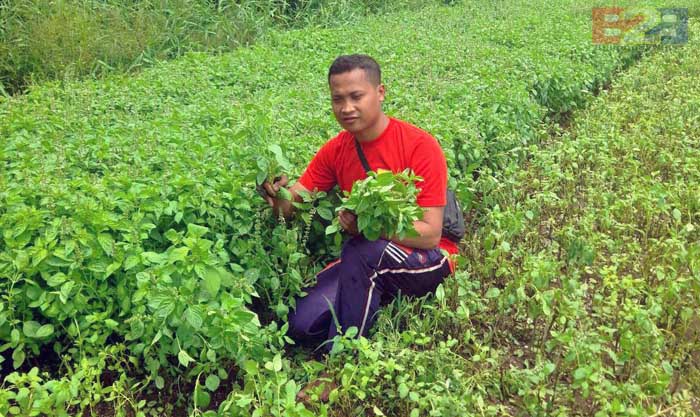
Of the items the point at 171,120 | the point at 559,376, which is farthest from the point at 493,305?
the point at 171,120

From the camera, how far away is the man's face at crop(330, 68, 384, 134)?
3023 mm

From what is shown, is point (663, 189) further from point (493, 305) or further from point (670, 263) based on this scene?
point (493, 305)

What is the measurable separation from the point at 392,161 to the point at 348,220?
14.8 inches

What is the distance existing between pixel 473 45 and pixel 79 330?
549cm

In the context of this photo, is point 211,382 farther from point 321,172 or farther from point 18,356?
point 321,172

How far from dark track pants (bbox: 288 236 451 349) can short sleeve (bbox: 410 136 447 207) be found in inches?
9.5

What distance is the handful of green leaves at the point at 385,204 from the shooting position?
275cm

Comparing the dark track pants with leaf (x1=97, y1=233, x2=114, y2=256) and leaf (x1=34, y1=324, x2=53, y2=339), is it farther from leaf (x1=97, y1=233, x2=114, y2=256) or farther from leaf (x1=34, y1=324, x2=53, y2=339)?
leaf (x1=34, y1=324, x2=53, y2=339)

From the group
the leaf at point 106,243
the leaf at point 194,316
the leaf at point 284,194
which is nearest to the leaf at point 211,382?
the leaf at point 194,316

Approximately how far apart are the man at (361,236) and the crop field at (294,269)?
10 centimetres

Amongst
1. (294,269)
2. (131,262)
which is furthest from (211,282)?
(294,269)

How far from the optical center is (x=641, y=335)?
8.80 ft

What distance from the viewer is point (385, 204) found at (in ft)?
9.08

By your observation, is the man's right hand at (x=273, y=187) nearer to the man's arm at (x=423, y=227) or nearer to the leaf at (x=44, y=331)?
the man's arm at (x=423, y=227)
